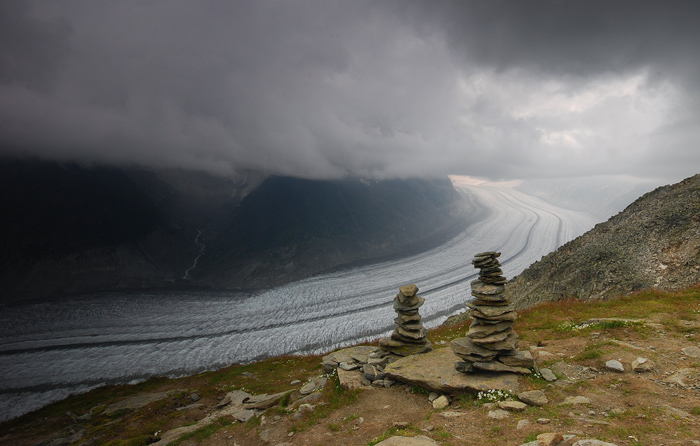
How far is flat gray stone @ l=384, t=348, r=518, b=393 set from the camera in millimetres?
12147

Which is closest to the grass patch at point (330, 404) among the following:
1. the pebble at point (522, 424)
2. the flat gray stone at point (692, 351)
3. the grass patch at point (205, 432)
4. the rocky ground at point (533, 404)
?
the rocky ground at point (533, 404)

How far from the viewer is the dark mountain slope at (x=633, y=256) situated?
2473 centimetres

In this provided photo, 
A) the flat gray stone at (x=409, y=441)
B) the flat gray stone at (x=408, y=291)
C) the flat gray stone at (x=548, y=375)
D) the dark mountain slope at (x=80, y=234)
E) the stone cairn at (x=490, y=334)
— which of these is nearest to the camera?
the flat gray stone at (x=409, y=441)

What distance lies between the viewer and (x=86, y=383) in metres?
48.2

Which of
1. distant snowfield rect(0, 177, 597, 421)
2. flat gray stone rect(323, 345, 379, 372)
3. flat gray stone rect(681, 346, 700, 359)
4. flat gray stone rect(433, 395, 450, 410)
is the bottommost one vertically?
distant snowfield rect(0, 177, 597, 421)

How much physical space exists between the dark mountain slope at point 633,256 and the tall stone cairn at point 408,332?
20.1 m

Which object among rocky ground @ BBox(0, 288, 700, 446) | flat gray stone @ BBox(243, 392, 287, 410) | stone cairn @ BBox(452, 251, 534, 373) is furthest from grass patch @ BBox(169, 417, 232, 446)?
stone cairn @ BBox(452, 251, 534, 373)

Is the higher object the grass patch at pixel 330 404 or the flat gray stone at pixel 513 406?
the flat gray stone at pixel 513 406

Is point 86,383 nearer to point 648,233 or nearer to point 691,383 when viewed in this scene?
point 691,383

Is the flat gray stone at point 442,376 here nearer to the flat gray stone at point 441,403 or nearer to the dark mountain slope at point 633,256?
the flat gray stone at point 441,403

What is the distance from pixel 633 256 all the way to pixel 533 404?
2820 cm

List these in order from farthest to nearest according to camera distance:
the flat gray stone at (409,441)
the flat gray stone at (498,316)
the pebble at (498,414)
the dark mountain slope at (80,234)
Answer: the dark mountain slope at (80,234)
the flat gray stone at (498,316)
the pebble at (498,414)
the flat gray stone at (409,441)

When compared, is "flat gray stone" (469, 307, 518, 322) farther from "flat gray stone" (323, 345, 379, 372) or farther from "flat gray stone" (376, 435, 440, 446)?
"flat gray stone" (323, 345, 379, 372)

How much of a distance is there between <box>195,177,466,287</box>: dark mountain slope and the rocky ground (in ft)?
296
